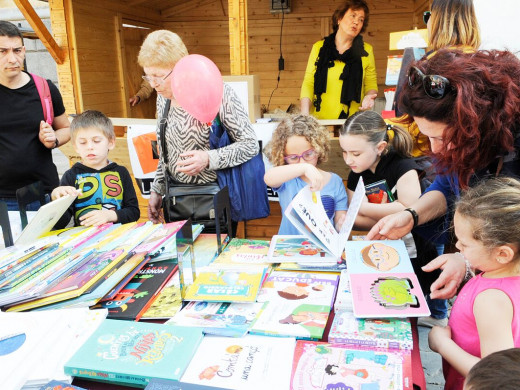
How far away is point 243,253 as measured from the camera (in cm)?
166

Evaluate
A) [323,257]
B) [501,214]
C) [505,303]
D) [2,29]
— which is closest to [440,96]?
[501,214]

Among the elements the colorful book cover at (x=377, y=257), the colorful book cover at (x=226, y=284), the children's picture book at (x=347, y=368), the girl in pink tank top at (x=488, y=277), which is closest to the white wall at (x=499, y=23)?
the colorful book cover at (x=377, y=257)

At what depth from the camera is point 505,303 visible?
1.03 m

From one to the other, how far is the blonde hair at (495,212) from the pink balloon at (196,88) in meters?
1.22

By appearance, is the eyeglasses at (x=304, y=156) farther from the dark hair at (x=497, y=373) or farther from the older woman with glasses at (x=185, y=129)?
the dark hair at (x=497, y=373)

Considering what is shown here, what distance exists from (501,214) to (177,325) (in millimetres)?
892

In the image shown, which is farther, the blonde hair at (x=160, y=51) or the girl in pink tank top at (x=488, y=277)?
the blonde hair at (x=160, y=51)

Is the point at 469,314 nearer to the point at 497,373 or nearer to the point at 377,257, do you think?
the point at 377,257

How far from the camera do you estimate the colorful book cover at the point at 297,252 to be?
1.49m

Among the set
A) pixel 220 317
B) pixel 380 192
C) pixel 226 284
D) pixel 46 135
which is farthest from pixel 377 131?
pixel 46 135

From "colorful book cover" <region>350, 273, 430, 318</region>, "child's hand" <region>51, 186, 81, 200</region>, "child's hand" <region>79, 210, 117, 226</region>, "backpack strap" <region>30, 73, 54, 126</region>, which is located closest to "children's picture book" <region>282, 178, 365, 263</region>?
"colorful book cover" <region>350, 273, 430, 318</region>

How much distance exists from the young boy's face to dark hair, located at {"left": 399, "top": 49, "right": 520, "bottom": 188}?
1.47 m

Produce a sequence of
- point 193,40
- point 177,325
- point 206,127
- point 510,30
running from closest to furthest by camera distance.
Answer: point 177,325 → point 206,127 → point 510,30 → point 193,40

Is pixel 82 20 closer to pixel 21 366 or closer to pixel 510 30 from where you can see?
pixel 510 30
